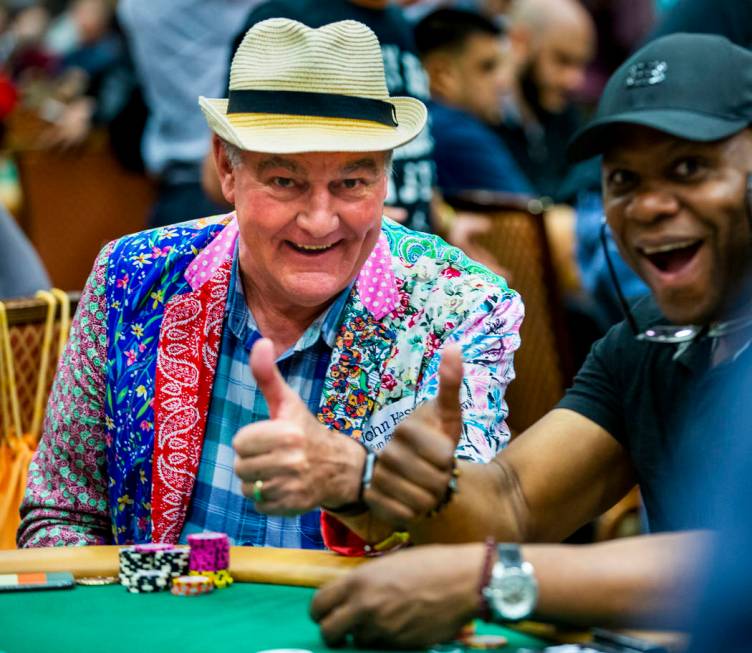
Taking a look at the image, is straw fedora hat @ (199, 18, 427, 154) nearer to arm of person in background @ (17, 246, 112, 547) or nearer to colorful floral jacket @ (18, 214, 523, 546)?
colorful floral jacket @ (18, 214, 523, 546)

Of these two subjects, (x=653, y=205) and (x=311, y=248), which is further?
→ (x=311, y=248)

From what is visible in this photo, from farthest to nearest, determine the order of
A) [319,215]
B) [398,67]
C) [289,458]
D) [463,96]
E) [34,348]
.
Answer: [463,96] < [398,67] < [34,348] < [319,215] < [289,458]

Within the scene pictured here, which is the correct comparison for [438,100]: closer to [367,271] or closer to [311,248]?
[367,271]

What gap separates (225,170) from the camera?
9.77ft

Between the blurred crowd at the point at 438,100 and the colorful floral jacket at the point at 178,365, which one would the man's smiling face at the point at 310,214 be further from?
the blurred crowd at the point at 438,100

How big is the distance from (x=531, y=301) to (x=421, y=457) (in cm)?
310

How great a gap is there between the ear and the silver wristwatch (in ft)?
4.04

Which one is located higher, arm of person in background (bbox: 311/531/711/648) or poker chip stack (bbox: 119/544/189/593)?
arm of person in background (bbox: 311/531/711/648)

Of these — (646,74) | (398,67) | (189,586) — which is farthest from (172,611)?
(398,67)

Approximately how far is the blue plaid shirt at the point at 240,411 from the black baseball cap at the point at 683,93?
0.86 meters

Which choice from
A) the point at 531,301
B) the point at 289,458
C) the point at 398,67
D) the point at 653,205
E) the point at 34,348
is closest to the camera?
the point at 289,458

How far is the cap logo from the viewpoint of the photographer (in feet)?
7.41

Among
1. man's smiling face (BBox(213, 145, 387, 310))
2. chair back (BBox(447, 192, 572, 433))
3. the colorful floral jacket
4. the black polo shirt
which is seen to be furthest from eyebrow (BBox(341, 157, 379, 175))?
chair back (BBox(447, 192, 572, 433))

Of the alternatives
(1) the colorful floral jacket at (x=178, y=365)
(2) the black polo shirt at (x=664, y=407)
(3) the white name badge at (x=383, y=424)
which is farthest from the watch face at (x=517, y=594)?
(3) the white name badge at (x=383, y=424)
